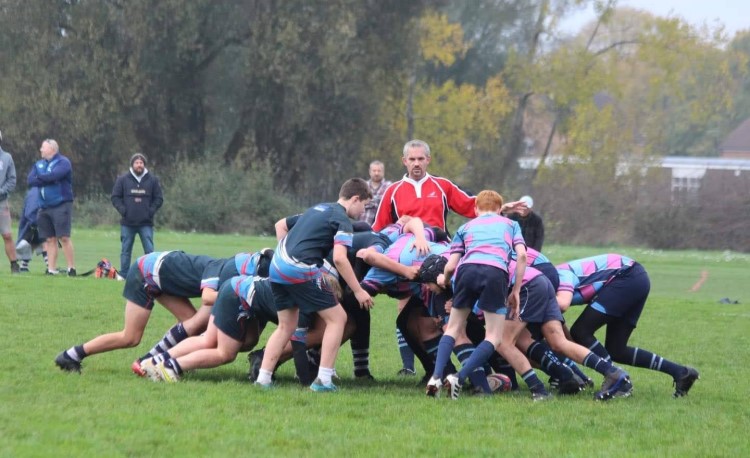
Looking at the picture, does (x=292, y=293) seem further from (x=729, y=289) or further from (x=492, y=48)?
(x=492, y=48)

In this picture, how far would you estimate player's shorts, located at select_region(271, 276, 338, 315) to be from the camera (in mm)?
8766

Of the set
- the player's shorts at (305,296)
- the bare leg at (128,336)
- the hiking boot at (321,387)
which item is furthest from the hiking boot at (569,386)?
the bare leg at (128,336)

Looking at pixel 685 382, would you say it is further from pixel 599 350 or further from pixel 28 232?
pixel 28 232

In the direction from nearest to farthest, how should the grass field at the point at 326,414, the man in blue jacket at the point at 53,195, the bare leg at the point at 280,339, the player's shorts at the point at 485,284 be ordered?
the grass field at the point at 326,414 → the player's shorts at the point at 485,284 → the bare leg at the point at 280,339 → the man in blue jacket at the point at 53,195

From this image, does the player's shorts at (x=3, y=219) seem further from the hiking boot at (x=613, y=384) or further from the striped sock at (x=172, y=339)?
the hiking boot at (x=613, y=384)

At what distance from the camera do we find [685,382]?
29.7 feet

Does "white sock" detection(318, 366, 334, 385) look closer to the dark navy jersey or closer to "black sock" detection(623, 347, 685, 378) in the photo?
the dark navy jersey

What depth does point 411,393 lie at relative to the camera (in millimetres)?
8953

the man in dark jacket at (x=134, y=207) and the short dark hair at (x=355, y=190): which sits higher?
the short dark hair at (x=355, y=190)

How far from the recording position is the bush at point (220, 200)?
122ft

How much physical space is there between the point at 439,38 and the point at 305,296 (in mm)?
40408

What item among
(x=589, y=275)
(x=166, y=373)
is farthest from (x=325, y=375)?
(x=589, y=275)

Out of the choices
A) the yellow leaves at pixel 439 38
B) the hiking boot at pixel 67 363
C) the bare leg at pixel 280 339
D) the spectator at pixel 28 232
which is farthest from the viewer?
the yellow leaves at pixel 439 38

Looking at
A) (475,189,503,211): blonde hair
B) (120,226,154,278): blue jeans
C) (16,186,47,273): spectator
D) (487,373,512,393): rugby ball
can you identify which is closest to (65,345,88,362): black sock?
(487,373,512,393): rugby ball
